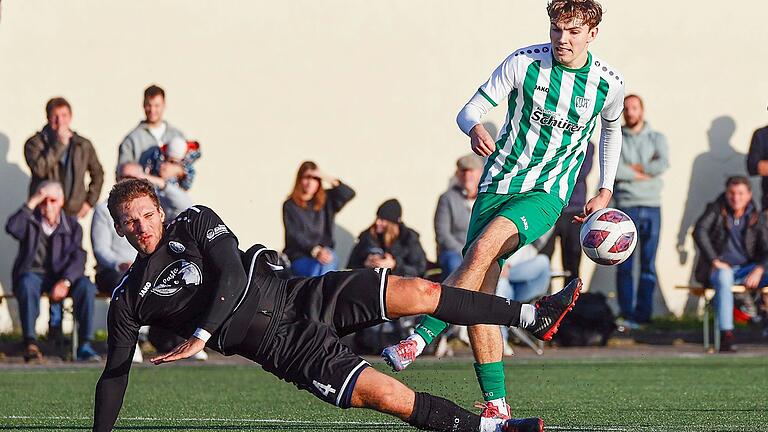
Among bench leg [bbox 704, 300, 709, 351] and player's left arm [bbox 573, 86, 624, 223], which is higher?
player's left arm [bbox 573, 86, 624, 223]

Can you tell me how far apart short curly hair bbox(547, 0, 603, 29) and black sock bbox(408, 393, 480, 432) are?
7.69 feet

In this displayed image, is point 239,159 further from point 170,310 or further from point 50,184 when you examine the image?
point 170,310

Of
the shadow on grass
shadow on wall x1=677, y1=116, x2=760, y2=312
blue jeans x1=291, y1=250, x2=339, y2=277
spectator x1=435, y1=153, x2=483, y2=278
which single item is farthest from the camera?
shadow on wall x1=677, y1=116, x2=760, y2=312

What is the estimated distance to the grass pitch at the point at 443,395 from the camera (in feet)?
26.7

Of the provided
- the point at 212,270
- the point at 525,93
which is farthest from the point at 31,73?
the point at 212,270

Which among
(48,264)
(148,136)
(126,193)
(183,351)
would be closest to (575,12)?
(126,193)

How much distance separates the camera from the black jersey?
21.9 feet

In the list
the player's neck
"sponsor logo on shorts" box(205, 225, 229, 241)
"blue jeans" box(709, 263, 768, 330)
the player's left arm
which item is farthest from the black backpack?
"sponsor logo on shorts" box(205, 225, 229, 241)

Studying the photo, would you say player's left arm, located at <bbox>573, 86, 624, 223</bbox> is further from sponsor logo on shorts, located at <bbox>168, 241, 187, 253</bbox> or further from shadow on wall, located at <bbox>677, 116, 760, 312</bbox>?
shadow on wall, located at <bbox>677, 116, 760, 312</bbox>

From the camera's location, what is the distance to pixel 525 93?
8227 mm

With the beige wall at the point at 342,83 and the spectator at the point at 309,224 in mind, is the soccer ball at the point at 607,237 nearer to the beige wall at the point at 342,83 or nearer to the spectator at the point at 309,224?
the spectator at the point at 309,224

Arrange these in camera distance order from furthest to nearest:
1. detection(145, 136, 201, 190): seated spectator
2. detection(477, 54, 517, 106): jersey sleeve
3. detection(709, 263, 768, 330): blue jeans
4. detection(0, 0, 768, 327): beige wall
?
detection(0, 0, 768, 327): beige wall → detection(709, 263, 768, 330): blue jeans → detection(145, 136, 201, 190): seated spectator → detection(477, 54, 517, 106): jersey sleeve

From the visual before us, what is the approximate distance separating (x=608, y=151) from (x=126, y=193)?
10.1 feet

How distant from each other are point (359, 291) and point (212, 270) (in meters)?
0.64
